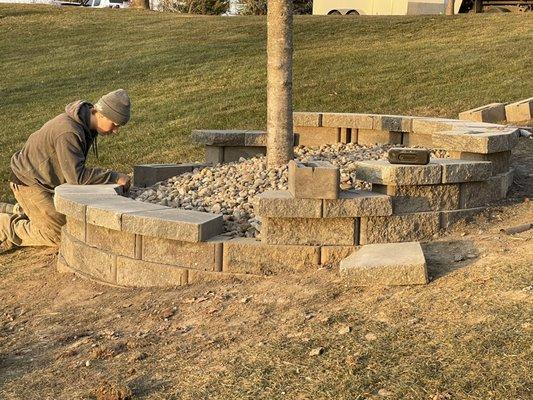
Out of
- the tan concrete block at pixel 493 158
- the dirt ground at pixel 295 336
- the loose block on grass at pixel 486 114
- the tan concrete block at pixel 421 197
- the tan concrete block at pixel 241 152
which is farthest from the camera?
the loose block on grass at pixel 486 114

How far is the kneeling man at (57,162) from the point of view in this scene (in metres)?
6.96

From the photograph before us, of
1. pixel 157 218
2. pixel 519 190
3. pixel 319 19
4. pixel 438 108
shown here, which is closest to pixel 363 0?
pixel 319 19

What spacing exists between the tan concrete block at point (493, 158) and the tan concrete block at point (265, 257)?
1.82 meters

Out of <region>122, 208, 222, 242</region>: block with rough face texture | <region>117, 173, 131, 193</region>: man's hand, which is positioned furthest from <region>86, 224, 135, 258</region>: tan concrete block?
<region>117, 173, 131, 193</region>: man's hand

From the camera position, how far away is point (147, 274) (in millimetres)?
6039

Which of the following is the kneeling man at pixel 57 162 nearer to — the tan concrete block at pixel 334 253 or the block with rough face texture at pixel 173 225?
the block with rough face texture at pixel 173 225

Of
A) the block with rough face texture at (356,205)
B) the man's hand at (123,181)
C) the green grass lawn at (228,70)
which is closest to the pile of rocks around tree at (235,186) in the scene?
the man's hand at (123,181)

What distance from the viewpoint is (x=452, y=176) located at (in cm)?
624

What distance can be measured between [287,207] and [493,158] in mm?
2170

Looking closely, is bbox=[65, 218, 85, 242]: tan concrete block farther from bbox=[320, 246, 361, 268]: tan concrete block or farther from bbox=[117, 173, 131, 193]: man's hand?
bbox=[320, 246, 361, 268]: tan concrete block

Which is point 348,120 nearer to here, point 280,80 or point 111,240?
point 280,80

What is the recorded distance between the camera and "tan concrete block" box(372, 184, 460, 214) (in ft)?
19.9

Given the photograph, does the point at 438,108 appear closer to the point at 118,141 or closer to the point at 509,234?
the point at 118,141

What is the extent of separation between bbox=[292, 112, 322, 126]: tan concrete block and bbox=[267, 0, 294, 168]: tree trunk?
1.79m
